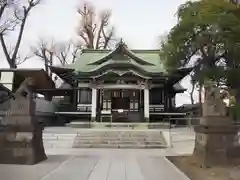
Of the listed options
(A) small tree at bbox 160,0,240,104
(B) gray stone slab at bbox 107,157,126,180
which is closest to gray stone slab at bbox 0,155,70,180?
(B) gray stone slab at bbox 107,157,126,180

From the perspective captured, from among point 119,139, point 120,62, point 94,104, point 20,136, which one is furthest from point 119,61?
point 20,136

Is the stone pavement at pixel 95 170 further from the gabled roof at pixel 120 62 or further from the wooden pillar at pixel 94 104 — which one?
the gabled roof at pixel 120 62

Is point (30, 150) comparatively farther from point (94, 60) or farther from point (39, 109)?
point (94, 60)

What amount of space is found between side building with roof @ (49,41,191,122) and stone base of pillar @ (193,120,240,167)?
15919 mm

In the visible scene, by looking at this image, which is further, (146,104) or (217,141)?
(146,104)

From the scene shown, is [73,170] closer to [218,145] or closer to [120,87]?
[218,145]

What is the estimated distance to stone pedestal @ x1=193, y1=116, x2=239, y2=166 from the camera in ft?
32.2

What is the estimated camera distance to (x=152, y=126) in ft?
79.9

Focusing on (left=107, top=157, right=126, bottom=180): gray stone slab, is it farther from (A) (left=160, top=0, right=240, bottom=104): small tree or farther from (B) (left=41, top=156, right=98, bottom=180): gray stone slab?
(A) (left=160, top=0, right=240, bottom=104): small tree

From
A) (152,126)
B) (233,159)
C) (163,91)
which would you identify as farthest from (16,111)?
(163,91)

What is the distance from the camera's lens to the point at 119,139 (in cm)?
1780

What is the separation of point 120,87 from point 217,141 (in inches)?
701

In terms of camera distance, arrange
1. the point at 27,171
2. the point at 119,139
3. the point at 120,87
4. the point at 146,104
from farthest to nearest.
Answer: the point at 120,87
the point at 146,104
the point at 119,139
the point at 27,171

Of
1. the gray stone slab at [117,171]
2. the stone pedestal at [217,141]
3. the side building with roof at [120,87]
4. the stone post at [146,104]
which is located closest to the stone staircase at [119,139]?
the gray stone slab at [117,171]
